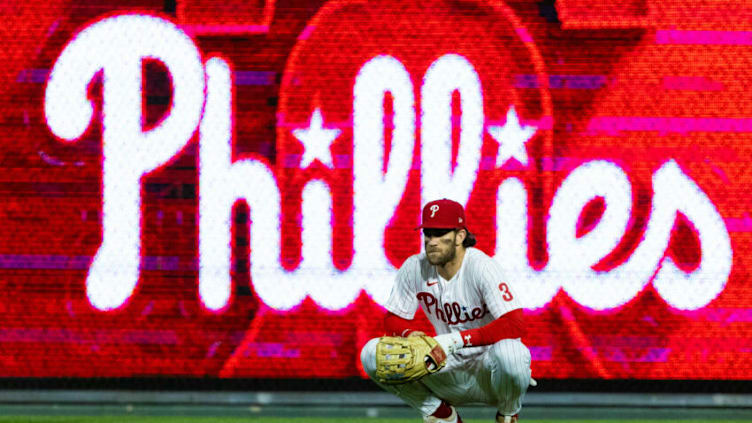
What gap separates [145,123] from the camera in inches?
271

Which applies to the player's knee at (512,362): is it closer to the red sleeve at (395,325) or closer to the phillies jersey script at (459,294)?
the phillies jersey script at (459,294)

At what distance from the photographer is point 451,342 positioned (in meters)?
4.73

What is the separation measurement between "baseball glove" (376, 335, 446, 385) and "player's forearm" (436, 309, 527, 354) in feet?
0.19

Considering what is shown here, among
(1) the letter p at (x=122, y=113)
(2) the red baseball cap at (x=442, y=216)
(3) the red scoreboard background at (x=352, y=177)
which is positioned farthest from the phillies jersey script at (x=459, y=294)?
(1) the letter p at (x=122, y=113)

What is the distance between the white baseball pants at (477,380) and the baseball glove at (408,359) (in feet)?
0.31

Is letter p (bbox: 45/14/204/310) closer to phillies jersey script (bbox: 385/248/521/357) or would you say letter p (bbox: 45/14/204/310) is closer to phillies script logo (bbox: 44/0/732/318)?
phillies script logo (bbox: 44/0/732/318)

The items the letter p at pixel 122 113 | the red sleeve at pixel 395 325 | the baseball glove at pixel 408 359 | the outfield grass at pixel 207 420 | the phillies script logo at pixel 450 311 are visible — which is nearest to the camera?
the baseball glove at pixel 408 359

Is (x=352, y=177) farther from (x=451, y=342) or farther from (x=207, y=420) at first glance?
(x=451, y=342)

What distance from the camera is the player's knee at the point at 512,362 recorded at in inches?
187

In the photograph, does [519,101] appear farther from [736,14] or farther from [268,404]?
[268,404]

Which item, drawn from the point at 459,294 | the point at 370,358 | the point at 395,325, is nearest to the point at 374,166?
the point at 395,325

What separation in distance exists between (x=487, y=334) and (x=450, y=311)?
323 millimetres

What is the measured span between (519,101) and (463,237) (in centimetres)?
208

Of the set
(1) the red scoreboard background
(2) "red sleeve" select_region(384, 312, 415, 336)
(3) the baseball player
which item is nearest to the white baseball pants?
(3) the baseball player
